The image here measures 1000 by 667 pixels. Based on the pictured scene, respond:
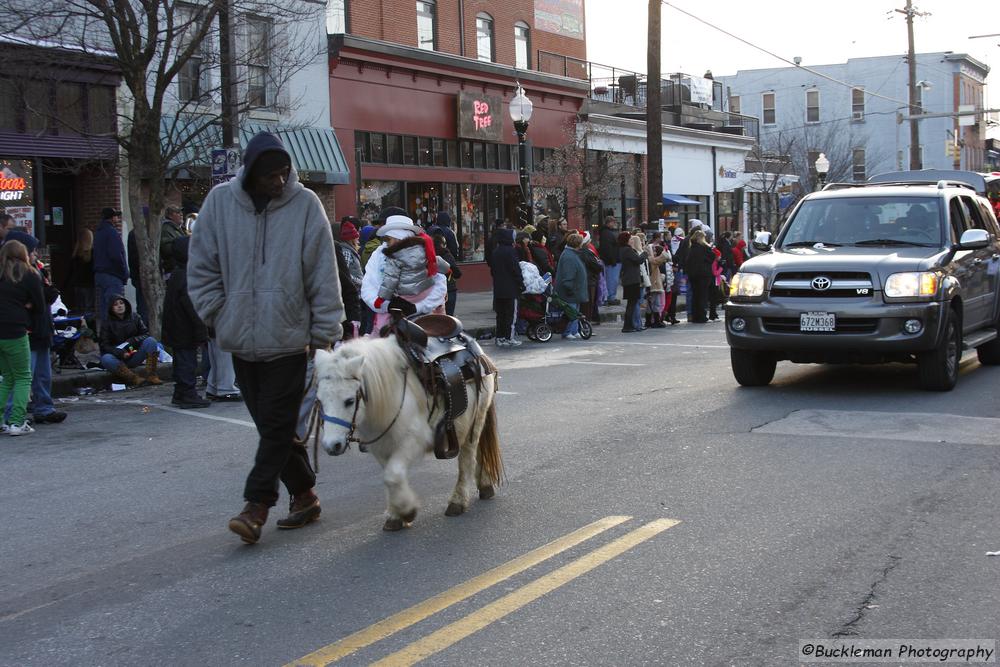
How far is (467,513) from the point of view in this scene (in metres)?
6.43

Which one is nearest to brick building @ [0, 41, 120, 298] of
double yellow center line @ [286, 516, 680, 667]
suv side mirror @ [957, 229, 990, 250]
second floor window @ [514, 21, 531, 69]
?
suv side mirror @ [957, 229, 990, 250]

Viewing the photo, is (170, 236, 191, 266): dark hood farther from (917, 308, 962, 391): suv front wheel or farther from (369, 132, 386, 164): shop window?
(369, 132, 386, 164): shop window

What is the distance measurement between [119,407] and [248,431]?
249cm

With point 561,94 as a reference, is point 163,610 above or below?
below

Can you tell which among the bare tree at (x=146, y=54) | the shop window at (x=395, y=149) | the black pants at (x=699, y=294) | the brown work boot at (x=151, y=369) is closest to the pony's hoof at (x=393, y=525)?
the brown work boot at (x=151, y=369)

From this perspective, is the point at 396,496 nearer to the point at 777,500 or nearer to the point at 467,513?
the point at 467,513

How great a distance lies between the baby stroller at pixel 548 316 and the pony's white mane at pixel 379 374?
1140 cm

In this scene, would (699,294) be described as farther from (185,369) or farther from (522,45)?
(522,45)

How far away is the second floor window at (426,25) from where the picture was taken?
26.0 m

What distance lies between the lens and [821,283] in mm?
10258

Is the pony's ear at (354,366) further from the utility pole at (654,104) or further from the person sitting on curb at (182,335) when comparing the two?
the utility pole at (654,104)

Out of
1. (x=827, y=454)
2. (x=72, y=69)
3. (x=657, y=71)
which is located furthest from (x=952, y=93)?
(x=827, y=454)

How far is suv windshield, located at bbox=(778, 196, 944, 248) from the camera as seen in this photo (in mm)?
11133

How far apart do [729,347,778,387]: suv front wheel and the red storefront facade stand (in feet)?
45.1
